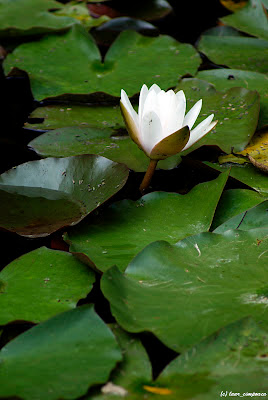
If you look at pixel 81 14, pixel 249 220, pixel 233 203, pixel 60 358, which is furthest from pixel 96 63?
pixel 60 358

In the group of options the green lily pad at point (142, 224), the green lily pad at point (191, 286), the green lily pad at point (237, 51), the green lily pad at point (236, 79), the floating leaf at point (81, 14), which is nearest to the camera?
the green lily pad at point (191, 286)

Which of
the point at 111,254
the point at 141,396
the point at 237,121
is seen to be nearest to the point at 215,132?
the point at 237,121

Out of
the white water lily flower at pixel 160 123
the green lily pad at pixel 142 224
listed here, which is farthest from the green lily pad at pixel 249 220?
the white water lily flower at pixel 160 123

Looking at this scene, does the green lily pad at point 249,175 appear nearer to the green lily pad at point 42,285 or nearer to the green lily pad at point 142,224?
the green lily pad at point 142,224

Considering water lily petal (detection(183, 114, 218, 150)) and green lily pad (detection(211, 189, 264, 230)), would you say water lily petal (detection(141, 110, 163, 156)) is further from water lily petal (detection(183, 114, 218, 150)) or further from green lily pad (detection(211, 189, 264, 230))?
green lily pad (detection(211, 189, 264, 230))

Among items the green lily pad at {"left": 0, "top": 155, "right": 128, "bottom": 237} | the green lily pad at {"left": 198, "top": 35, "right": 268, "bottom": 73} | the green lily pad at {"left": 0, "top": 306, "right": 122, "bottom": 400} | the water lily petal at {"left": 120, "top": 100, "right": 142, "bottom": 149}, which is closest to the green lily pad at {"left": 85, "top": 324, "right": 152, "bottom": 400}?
the green lily pad at {"left": 0, "top": 306, "right": 122, "bottom": 400}

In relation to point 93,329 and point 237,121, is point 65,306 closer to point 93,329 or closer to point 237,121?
point 93,329
